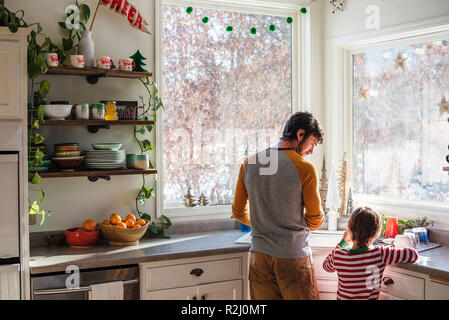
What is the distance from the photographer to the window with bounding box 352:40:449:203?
3221 mm

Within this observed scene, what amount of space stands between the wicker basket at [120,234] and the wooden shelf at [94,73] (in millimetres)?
898

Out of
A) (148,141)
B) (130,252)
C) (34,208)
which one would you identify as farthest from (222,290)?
(34,208)

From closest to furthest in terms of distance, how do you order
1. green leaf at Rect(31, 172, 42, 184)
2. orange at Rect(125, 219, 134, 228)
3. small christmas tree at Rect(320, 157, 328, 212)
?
1. green leaf at Rect(31, 172, 42, 184)
2. orange at Rect(125, 219, 134, 228)
3. small christmas tree at Rect(320, 157, 328, 212)

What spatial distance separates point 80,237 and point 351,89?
2.18 metres

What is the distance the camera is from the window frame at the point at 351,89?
3195 mm

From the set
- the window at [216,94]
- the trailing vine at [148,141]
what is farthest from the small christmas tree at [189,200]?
the trailing vine at [148,141]

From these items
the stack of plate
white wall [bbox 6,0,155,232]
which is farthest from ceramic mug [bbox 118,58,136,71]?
the stack of plate

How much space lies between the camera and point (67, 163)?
295 centimetres

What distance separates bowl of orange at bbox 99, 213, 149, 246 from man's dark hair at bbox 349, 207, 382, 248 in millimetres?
1246

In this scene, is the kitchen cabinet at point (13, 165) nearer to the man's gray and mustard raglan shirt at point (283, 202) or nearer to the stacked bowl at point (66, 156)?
the stacked bowl at point (66, 156)

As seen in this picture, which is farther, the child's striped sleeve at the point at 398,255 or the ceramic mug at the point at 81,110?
the ceramic mug at the point at 81,110

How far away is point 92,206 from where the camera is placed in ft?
10.6

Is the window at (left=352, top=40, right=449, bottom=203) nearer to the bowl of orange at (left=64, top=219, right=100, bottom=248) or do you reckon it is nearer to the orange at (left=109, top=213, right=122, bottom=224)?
the orange at (left=109, top=213, right=122, bottom=224)

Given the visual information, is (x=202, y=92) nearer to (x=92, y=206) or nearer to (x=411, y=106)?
(x=92, y=206)
